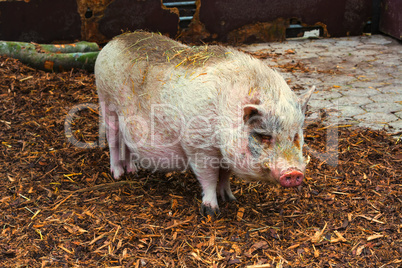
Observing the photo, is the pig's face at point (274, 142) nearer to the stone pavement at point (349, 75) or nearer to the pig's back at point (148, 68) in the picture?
the pig's back at point (148, 68)

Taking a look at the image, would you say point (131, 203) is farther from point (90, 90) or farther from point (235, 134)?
point (90, 90)

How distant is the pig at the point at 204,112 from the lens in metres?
2.76

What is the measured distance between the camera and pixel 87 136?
455cm

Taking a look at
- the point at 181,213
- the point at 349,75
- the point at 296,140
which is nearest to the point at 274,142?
the point at 296,140

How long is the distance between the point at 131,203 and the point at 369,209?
1.81 m

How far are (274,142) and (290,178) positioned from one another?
23cm

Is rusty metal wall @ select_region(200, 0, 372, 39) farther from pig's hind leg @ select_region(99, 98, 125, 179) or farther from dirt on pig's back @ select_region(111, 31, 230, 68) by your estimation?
pig's hind leg @ select_region(99, 98, 125, 179)

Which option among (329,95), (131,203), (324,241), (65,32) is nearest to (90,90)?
(65,32)

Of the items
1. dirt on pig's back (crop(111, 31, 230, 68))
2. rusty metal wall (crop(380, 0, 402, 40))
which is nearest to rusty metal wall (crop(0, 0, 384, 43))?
rusty metal wall (crop(380, 0, 402, 40))

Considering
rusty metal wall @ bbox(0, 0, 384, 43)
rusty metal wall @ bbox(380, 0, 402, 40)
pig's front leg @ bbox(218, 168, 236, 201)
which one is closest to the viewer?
pig's front leg @ bbox(218, 168, 236, 201)

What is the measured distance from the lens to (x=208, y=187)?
3303 mm

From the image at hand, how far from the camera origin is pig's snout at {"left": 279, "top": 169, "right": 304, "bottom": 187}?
8.81 ft

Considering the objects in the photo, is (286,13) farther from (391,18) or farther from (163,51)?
(163,51)

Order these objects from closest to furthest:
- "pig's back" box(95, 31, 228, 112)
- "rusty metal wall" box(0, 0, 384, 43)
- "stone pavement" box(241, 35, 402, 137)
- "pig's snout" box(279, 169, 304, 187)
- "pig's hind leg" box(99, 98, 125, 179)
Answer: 1. "pig's snout" box(279, 169, 304, 187)
2. "pig's back" box(95, 31, 228, 112)
3. "pig's hind leg" box(99, 98, 125, 179)
4. "stone pavement" box(241, 35, 402, 137)
5. "rusty metal wall" box(0, 0, 384, 43)
